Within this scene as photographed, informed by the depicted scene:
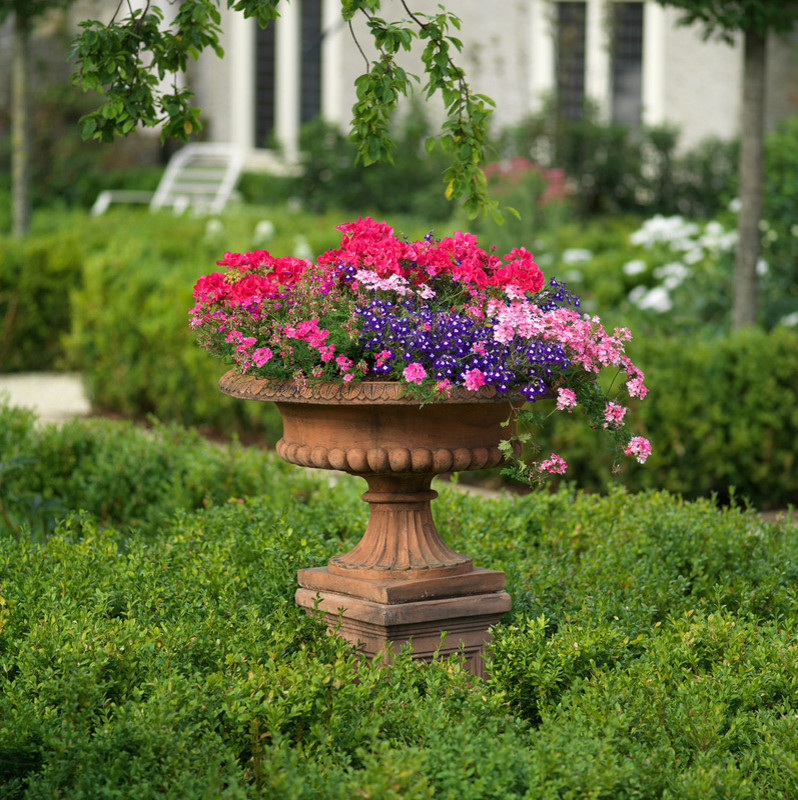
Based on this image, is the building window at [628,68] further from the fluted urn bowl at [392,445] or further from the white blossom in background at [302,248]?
the fluted urn bowl at [392,445]

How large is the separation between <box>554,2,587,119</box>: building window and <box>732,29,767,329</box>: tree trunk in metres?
8.96

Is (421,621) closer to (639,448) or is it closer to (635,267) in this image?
(639,448)

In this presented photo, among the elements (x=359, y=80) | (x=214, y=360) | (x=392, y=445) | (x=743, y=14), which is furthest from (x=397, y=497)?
(x=214, y=360)

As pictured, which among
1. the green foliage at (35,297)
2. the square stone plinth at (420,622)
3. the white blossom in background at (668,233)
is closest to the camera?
the square stone plinth at (420,622)

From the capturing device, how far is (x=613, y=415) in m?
2.89

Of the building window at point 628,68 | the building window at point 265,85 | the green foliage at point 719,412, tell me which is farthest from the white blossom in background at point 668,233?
the building window at point 265,85

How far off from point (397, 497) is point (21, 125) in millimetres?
7444

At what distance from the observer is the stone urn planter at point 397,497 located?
279 cm

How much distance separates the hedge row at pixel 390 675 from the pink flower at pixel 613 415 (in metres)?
0.54

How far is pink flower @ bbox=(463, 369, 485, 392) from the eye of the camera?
2.63 meters

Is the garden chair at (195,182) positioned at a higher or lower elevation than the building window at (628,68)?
lower

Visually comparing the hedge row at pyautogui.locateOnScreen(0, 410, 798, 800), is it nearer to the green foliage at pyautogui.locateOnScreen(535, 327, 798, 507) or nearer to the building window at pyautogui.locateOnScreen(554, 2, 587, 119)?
the green foliage at pyautogui.locateOnScreen(535, 327, 798, 507)

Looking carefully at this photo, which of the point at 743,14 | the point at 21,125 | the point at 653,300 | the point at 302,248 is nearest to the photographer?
the point at 743,14

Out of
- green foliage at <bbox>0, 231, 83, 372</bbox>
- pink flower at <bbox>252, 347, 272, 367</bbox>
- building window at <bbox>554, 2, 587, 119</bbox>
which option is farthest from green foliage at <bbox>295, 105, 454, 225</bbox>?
pink flower at <bbox>252, 347, 272, 367</bbox>
